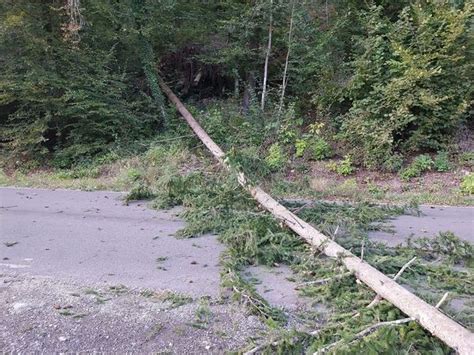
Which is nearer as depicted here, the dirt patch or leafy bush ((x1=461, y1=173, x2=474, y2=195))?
the dirt patch

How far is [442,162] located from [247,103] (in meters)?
6.74

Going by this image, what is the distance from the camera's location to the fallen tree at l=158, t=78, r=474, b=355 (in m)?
2.88

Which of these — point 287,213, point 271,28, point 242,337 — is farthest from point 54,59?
point 242,337

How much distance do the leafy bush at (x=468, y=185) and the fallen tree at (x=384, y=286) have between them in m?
4.84

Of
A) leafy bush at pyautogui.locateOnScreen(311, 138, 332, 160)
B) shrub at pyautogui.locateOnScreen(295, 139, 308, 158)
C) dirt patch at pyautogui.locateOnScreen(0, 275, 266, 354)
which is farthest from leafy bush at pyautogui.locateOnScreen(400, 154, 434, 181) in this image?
dirt patch at pyautogui.locateOnScreen(0, 275, 266, 354)

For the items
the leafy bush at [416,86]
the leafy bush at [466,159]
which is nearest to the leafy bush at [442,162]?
the leafy bush at [466,159]

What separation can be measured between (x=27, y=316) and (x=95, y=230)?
8.87ft

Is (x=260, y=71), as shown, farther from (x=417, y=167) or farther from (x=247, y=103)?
(x=417, y=167)

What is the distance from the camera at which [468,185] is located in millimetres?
8820

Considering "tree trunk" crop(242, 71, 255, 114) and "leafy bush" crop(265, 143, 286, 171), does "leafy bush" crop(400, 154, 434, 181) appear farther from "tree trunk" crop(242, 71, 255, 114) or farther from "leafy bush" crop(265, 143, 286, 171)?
"tree trunk" crop(242, 71, 255, 114)

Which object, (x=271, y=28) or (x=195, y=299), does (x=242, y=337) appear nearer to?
(x=195, y=299)

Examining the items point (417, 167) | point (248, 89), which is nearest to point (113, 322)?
point (417, 167)

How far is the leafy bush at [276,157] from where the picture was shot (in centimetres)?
1085

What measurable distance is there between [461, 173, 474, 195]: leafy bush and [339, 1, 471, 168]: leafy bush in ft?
6.31
